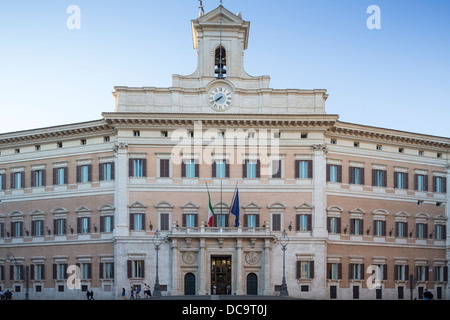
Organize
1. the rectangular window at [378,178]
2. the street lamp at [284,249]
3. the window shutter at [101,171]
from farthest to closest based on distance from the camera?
the rectangular window at [378,178] → the window shutter at [101,171] → the street lamp at [284,249]

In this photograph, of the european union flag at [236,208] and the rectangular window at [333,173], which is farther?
the rectangular window at [333,173]

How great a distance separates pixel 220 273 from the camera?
53312mm

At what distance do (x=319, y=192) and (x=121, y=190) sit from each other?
16552 mm

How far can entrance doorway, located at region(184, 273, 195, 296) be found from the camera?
53094mm

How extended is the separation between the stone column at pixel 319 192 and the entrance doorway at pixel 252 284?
615cm

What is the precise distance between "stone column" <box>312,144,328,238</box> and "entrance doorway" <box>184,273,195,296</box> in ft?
35.1

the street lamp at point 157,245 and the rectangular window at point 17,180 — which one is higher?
the rectangular window at point 17,180

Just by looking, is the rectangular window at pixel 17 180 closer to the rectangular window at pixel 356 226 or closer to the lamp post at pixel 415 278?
the rectangular window at pixel 356 226

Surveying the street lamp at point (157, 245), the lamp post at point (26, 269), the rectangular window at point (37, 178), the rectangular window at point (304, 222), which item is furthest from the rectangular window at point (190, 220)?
the lamp post at point (26, 269)

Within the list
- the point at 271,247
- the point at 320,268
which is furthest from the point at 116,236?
the point at 320,268

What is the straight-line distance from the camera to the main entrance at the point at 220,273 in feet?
174

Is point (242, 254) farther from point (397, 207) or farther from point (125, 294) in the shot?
point (397, 207)
